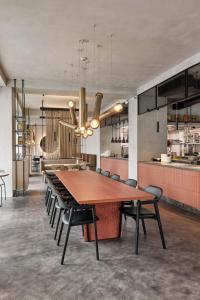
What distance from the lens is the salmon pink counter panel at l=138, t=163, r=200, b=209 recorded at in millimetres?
4773

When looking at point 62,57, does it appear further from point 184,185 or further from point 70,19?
point 184,185

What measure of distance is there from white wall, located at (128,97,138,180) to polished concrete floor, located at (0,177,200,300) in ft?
11.1

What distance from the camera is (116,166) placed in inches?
360

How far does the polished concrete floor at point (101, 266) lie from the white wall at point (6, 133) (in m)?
2.59

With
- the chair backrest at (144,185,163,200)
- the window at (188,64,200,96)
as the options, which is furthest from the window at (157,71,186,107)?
the chair backrest at (144,185,163,200)

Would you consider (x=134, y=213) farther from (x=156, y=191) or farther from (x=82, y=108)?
(x=82, y=108)

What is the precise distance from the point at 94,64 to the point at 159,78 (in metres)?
1.80

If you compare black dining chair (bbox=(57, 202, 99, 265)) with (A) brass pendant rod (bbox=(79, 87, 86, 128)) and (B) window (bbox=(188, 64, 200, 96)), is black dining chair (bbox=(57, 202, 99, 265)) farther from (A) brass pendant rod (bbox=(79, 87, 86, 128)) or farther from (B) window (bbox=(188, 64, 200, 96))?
(B) window (bbox=(188, 64, 200, 96))

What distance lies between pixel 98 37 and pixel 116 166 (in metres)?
5.83

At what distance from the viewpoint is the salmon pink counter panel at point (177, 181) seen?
4773 mm

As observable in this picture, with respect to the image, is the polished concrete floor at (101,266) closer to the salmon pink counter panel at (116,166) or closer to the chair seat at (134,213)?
the chair seat at (134,213)

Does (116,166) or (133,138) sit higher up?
(133,138)

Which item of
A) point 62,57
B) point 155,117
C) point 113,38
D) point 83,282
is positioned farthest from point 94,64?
point 83,282

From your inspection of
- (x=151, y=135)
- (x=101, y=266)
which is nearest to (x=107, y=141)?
(x=151, y=135)
